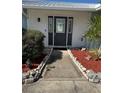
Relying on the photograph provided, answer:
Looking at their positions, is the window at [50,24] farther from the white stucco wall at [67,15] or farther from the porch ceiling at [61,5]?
the porch ceiling at [61,5]

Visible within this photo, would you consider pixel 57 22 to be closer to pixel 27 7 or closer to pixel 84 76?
pixel 27 7

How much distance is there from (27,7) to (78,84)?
8206 millimetres

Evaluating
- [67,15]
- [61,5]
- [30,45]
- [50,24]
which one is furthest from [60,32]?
[30,45]

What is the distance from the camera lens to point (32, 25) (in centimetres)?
1423

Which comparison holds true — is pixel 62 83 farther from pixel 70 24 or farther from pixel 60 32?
pixel 70 24

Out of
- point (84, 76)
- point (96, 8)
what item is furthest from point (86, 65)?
point (96, 8)

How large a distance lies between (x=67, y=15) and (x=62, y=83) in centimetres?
835

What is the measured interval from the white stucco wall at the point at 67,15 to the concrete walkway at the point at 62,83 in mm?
5567

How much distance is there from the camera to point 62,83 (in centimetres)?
673

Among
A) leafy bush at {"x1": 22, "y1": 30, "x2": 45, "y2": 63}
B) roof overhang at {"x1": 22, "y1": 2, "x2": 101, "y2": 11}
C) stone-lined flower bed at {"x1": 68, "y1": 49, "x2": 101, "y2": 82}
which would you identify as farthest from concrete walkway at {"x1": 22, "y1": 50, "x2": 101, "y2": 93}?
roof overhang at {"x1": 22, "y1": 2, "x2": 101, "y2": 11}

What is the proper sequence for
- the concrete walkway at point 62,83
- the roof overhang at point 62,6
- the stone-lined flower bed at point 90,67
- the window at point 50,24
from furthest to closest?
the window at point 50,24 → the roof overhang at point 62,6 → the stone-lined flower bed at point 90,67 → the concrete walkway at point 62,83

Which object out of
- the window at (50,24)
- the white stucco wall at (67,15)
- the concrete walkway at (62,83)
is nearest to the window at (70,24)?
the white stucco wall at (67,15)

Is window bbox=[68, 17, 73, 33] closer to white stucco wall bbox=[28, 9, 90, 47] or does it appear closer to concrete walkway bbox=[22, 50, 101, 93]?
white stucco wall bbox=[28, 9, 90, 47]

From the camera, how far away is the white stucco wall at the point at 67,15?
14.2m
